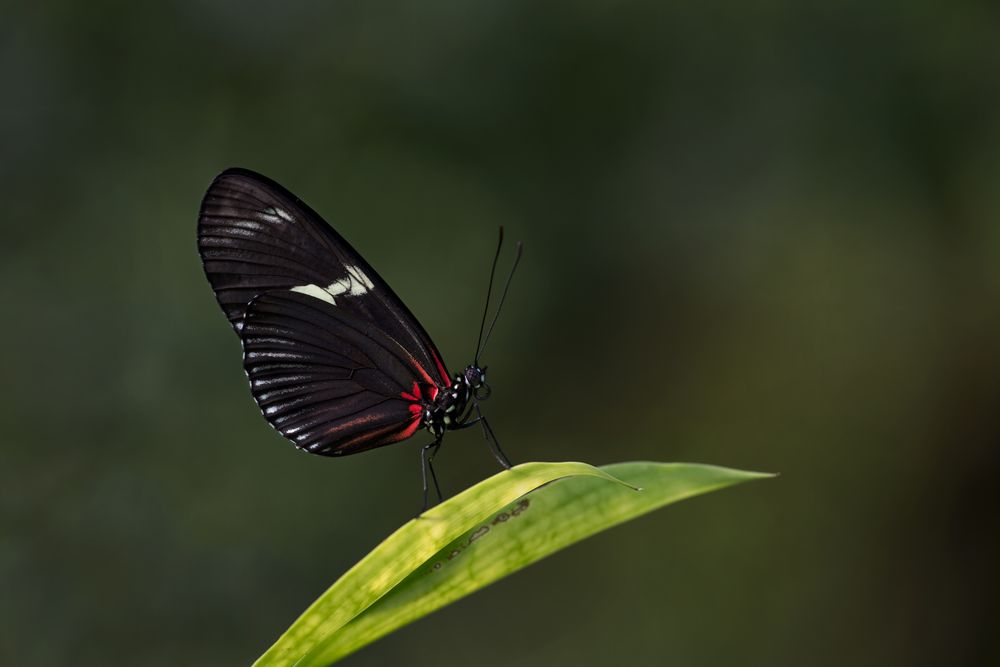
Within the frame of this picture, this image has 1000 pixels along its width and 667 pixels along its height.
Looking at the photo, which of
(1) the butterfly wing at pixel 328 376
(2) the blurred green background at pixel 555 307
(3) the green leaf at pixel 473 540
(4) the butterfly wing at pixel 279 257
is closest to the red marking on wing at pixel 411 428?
(1) the butterfly wing at pixel 328 376

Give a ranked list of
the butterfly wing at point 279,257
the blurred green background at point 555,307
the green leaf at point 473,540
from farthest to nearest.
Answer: the blurred green background at point 555,307 → the butterfly wing at point 279,257 → the green leaf at point 473,540

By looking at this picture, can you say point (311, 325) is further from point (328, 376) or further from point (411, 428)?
point (411, 428)

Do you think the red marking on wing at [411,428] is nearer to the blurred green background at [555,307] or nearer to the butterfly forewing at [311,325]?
the butterfly forewing at [311,325]

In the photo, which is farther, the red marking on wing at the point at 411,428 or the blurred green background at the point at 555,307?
the blurred green background at the point at 555,307

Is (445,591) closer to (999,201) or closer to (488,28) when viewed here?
(488,28)

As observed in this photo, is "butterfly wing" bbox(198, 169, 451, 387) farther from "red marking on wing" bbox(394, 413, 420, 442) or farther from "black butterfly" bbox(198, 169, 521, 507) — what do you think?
"red marking on wing" bbox(394, 413, 420, 442)

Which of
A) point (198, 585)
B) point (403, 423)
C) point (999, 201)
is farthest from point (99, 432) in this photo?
point (999, 201)
